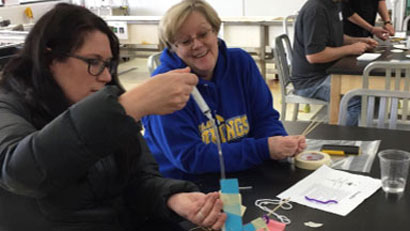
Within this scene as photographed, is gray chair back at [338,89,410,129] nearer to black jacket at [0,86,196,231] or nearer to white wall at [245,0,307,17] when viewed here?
black jacket at [0,86,196,231]

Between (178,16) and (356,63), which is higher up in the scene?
(178,16)

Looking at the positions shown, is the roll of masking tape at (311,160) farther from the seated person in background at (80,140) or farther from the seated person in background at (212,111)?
the seated person in background at (80,140)

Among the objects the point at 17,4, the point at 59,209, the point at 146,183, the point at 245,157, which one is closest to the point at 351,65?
the point at 245,157

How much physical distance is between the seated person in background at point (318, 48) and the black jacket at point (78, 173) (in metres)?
2.06

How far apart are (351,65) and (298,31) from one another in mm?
567

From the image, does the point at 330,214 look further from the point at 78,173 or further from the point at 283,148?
the point at 78,173

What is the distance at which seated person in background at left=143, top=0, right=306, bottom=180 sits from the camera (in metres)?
1.46

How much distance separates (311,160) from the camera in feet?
4.70

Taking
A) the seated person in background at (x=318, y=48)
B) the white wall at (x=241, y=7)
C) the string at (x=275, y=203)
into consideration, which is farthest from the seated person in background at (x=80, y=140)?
the white wall at (x=241, y=7)

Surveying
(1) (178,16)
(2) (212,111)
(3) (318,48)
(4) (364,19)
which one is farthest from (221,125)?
(4) (364,19)

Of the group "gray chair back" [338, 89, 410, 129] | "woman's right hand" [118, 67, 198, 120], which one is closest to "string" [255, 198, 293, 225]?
"woman's right hand" [118, 67, 198, 120]

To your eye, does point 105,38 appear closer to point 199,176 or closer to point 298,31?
point 199,176

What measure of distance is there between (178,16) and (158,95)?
2.38 ft

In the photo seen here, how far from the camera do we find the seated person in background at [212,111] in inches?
57.4
